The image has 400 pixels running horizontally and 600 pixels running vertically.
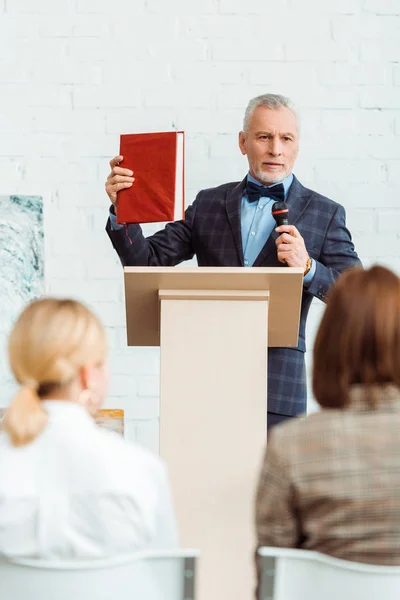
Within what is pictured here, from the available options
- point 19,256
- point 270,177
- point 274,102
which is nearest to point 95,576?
point 270,177

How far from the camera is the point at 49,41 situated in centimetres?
371

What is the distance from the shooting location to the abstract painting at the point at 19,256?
373 centimetres

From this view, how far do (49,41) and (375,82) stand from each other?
4.12 feet

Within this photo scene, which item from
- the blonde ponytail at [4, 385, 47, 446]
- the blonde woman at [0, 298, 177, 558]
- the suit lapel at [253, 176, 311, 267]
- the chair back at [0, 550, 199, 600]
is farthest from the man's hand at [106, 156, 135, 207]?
the chair back at [0, 550, 199, 600]

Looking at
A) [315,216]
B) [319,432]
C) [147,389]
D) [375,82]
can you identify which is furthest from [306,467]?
[375,82]

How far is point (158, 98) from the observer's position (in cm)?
370

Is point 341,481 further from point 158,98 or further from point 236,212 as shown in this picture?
point 158,98

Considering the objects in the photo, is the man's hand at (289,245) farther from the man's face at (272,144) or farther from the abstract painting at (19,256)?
the abstract painting at (19,256)

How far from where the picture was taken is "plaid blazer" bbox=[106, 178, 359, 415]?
2668 millimetres

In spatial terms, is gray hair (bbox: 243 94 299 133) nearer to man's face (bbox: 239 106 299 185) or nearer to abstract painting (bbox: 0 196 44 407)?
man's face (bbox: 239 106 299 185)

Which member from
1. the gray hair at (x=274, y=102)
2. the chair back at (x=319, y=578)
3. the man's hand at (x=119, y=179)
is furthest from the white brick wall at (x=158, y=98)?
the chair back at (x=319, y=578)

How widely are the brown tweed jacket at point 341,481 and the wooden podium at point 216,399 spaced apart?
26.7 inches

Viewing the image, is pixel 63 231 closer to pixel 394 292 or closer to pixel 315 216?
pixel 315 216

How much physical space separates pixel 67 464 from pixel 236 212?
1.55 meters
